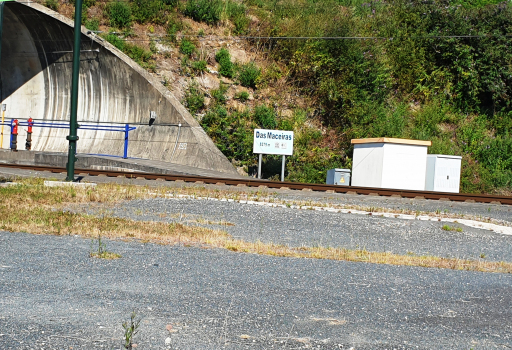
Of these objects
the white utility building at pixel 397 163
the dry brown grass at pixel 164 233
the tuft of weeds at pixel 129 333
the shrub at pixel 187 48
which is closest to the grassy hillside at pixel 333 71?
the shrub at pixel 187 48

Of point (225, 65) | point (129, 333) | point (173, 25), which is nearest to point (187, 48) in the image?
A: point (225, 65)

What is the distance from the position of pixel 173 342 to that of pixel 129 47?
96.3 ft

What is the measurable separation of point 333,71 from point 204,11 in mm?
9372

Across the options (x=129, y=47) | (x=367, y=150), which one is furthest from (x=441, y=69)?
(x=129, y=47)

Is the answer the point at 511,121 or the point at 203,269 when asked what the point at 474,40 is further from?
the point at 203,269

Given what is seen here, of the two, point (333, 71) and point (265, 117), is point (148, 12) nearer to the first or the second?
point (265, 117)

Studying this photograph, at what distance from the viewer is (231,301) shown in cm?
548

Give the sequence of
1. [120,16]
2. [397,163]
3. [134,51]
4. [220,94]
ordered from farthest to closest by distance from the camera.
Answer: [120,16] < [134,51] < [220,94] < [397,163]

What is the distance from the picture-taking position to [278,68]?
32.7m

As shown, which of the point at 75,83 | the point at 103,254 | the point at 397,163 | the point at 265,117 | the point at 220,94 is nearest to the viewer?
the point at 103,254

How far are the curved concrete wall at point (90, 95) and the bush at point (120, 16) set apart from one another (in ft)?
18.3

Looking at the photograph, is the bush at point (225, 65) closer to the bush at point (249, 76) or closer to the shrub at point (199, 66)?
the bush at point (249, 76)

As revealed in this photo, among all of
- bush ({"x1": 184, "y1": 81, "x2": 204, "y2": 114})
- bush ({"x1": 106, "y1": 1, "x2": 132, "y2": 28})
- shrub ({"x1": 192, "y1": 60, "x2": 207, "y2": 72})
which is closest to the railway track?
bush ({"x1": 184, "y1": 81, "x2": 204, "y2": 114})

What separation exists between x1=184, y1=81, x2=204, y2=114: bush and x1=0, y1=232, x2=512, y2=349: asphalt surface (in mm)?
21489
